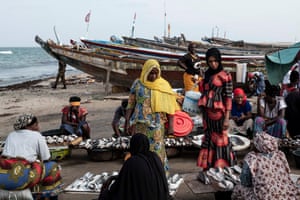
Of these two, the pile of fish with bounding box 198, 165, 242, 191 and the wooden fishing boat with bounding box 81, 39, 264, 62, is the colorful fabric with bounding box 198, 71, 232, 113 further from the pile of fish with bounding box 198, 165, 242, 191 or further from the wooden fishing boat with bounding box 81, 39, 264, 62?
the wooden fishing boat with bounding box 81, 39, 264, 62

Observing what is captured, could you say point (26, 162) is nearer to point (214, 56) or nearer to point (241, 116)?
point (214, 56)

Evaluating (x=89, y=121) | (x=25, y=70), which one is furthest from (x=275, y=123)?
(x=25, y=70)

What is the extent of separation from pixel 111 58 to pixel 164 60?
2.09 m

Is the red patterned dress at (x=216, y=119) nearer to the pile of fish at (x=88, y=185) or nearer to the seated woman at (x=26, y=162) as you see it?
the pile of fish at (x=88, y=185)

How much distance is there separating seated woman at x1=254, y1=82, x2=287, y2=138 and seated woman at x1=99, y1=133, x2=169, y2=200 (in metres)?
3.21

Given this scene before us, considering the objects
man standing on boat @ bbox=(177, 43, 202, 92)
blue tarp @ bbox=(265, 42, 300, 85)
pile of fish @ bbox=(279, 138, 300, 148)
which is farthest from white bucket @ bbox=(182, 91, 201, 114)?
man standing on boat @ bbox=(177, 43, 202, 92)

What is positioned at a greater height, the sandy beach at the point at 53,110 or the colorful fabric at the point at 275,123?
the colorful fabric at the point at 275,123

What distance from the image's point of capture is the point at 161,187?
3148 mm

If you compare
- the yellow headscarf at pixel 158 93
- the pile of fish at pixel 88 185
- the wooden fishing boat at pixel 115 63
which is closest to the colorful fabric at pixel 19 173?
A: the pile of fish at pixel 88 185

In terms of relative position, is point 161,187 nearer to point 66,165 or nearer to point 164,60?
point 66,165

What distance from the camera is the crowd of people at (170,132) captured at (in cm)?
316

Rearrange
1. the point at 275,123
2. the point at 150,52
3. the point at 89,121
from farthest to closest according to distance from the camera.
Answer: the point at 150,52 → the point at 89,121 → the point at 275,123

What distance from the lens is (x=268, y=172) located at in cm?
340

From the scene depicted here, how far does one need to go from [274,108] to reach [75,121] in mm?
3292
